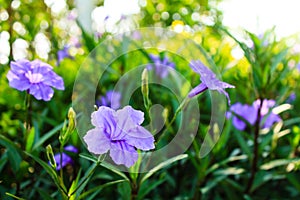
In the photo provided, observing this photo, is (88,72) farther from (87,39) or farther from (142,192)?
(142,192)

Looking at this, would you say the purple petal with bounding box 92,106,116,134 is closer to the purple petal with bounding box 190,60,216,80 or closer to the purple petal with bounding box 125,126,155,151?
the purple petal with bounding box 125,126,155,151

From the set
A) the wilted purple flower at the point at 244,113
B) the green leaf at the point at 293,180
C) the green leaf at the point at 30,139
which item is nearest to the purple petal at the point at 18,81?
the green leaf at the point at 30,139

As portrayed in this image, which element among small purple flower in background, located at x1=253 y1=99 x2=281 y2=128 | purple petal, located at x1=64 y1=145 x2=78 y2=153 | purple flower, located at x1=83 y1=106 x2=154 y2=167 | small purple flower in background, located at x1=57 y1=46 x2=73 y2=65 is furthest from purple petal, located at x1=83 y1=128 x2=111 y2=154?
small purple flower in background, located at x1=57 y1=46 x2=73 y2=65

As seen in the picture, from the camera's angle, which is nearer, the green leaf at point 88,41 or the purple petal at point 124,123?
the purple petal at point 124,123

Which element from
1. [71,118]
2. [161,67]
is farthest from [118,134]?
[161,67]

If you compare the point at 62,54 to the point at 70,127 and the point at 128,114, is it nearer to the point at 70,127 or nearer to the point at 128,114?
the point at 70,127

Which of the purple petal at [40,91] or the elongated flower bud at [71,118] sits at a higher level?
the purple petal at [40,91]

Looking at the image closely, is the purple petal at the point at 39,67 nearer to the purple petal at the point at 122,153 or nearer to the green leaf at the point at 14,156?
the green leaf at the point at 14,156

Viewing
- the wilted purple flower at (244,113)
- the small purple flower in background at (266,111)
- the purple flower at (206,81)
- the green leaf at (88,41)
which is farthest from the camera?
the green leaf at (88,41)
